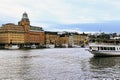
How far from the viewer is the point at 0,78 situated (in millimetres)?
41312

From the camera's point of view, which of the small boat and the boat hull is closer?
the small boat

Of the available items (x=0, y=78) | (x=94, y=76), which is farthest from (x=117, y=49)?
(x=0, y=78)

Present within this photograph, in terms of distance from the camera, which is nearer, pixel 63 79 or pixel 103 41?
pixel 63 79

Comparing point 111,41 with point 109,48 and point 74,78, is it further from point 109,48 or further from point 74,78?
point 74,78

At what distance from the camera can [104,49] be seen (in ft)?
275

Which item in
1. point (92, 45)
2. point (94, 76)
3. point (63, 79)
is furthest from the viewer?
point (92, 45)

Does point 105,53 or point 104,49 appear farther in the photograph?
point 105,53

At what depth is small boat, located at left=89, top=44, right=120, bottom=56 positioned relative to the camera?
82938 mm

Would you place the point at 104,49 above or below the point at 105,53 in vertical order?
above

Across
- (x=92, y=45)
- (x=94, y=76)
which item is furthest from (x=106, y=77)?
(x=92, y=45)

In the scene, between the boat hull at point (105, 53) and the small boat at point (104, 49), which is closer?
the small boat at point (104, 49)

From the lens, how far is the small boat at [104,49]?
82.9 m

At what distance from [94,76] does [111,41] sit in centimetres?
4459

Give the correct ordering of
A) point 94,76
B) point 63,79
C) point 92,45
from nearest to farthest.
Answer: point 63,79 → point 94,76 → point 92,45
